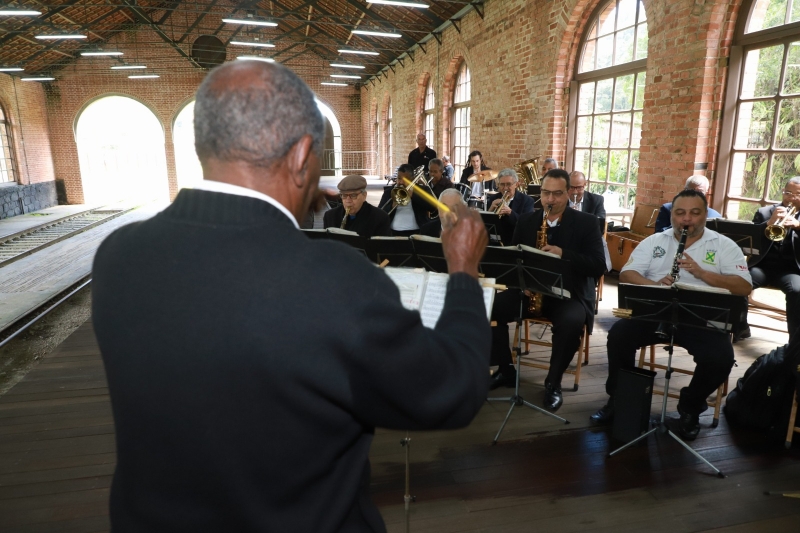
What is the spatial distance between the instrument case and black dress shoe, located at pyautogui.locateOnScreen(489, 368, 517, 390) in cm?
255

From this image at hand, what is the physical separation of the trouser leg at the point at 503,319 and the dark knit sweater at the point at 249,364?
110 inches

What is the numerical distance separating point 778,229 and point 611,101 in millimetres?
2937

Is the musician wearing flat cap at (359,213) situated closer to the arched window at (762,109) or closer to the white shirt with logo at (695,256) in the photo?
the white shirt with logo at (695,256)

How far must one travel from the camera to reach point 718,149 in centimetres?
483

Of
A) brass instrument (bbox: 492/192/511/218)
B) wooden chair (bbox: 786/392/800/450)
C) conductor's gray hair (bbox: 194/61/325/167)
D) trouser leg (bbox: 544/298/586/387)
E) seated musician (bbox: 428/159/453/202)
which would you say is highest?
conductor's gray hair (bbox: 194/61/325/167)

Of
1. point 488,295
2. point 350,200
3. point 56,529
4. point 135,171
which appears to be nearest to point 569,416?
point 488,295

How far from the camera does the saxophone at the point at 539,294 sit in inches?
145

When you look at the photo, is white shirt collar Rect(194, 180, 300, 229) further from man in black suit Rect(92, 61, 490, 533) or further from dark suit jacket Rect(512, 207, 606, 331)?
dark suit jacket Rect(512, 207, 606, 331)

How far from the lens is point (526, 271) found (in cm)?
319

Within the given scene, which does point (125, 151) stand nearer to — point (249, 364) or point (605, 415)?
point (605, 415)

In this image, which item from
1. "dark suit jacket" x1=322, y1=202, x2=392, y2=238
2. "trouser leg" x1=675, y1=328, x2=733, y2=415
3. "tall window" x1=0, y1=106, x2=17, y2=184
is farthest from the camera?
"tall window" x1=0, y1=106, x2=17, y2=184

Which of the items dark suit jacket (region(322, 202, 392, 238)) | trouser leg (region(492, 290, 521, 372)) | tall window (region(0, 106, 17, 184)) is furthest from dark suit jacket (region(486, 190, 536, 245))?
tall window (region(0, 106, 17, 184))

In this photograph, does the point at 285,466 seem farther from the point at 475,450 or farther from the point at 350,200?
the point at 350,200

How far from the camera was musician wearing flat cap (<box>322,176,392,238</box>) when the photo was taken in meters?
4.51
